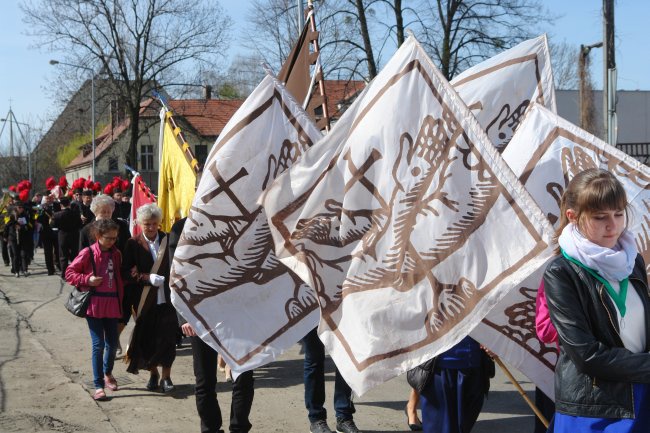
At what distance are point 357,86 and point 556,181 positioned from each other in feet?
78.6

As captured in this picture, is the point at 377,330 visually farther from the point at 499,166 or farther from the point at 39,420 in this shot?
the point at 39,420

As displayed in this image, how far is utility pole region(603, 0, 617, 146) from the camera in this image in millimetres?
14828

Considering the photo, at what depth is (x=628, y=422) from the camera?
9.12ft

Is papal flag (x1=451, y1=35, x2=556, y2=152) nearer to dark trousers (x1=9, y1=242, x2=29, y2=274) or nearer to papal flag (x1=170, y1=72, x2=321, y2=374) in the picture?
papal flag (x1=170, y1=72, x2=321, y2=374)

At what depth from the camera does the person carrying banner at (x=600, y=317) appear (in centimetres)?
278

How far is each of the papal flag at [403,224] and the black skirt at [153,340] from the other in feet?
11.9

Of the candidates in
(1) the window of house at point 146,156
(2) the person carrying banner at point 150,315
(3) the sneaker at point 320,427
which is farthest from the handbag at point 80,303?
(1) the window of house at point 146,156

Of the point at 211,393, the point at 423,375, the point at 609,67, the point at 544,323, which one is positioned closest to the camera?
the point at 544,323

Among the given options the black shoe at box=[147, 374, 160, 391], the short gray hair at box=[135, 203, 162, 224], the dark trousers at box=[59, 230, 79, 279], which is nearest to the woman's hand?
the short gray hair at box=[135, 203, 162, 224]

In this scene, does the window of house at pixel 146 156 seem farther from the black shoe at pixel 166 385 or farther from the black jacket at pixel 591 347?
the black jacket at pixel 591 347

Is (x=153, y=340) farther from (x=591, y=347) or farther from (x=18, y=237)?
(x=18, y=237)

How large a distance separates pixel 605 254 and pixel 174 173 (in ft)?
16.5

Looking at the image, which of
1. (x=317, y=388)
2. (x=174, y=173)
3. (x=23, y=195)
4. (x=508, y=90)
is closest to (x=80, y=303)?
(x=174, y=173)

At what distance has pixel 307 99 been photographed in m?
6.48
